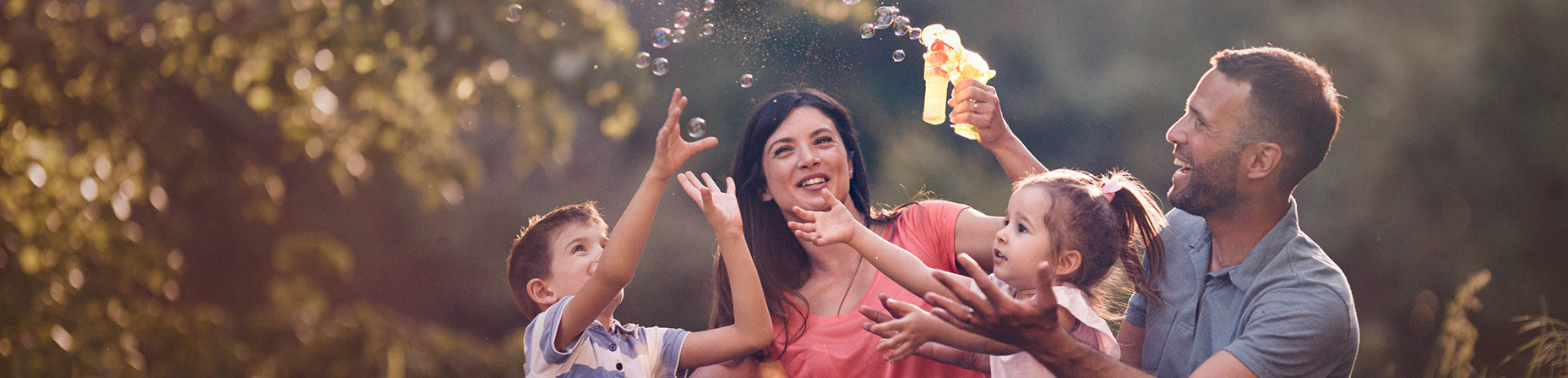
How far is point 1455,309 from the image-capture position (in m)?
4.21

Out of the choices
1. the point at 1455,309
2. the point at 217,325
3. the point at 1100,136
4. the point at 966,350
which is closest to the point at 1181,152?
the point at 966,350

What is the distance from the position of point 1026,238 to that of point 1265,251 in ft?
1.70

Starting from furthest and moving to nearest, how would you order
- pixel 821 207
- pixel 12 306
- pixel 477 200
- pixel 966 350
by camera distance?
1. pixel 477 200
2. pixel 12 306
3. pixel 821 207
4. pixel 966 350

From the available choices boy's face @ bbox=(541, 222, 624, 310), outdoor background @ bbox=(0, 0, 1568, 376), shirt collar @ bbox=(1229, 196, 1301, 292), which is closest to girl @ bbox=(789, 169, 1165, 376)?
shirt collar @ bbox=(1229, 196, 1301, 292)

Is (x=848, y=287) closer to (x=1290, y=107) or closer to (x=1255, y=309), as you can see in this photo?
(x=1255, y=309)

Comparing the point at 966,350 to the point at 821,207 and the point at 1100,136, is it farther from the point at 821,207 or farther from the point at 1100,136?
the point at 1100,136

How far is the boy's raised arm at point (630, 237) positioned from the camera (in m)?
2.13

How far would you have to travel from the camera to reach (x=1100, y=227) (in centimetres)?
223

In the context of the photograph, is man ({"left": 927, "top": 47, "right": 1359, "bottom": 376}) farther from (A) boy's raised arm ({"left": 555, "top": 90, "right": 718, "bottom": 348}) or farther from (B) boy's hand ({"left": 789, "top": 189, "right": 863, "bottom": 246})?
(A) boy's raised arm ({"left": 555, "top": 90, "right": 718, "bottom": 348})

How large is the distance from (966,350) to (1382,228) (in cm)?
301

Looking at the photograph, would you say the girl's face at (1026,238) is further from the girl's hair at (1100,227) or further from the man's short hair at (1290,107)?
the man's short hair at (1290,107)

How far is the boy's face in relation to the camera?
95.0 inches

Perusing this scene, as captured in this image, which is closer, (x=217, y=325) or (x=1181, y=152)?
(x=1181, y=152)

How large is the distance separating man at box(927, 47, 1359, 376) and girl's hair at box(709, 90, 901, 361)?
2.08ft
